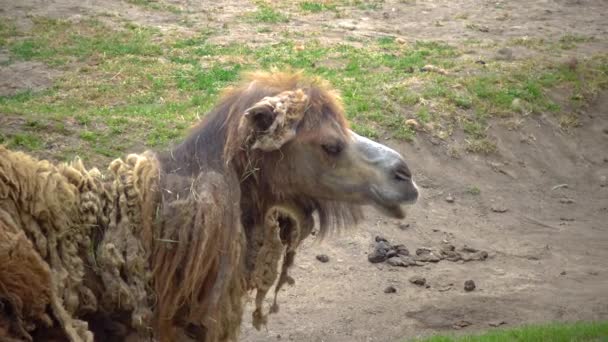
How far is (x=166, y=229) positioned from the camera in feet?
14.3

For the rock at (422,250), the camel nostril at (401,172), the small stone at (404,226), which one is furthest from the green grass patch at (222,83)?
the camel nostril at (401,172)

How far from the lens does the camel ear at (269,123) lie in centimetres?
454

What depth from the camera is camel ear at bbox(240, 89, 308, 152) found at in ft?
14.9

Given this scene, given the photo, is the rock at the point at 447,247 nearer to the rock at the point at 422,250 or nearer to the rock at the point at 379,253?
the rock at the point at 422,250

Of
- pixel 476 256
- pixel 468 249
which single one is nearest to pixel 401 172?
pixel 476 256

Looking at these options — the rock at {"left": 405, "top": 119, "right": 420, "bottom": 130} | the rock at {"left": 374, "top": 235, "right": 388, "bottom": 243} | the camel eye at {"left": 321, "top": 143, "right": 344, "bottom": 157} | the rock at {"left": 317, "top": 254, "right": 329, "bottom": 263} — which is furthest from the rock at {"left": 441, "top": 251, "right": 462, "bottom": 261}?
the camel eye at {"left": 321, "top": 143, "right": 344, "bottom": 157}

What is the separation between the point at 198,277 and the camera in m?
4.34

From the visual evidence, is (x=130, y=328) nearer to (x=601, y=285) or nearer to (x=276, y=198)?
(x=276, y=198)

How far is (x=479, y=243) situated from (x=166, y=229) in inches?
222

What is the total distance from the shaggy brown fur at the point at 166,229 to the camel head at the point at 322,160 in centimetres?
1

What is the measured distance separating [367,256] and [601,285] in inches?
89.2

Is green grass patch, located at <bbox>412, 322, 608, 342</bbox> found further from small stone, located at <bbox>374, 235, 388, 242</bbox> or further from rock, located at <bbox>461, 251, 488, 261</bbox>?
small stone, located at <bbox>374, 235, 388, 242</bbox>

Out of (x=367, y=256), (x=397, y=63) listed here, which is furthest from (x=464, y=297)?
(x=397, y=63)

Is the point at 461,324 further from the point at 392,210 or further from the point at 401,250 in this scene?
the point at 392,210
